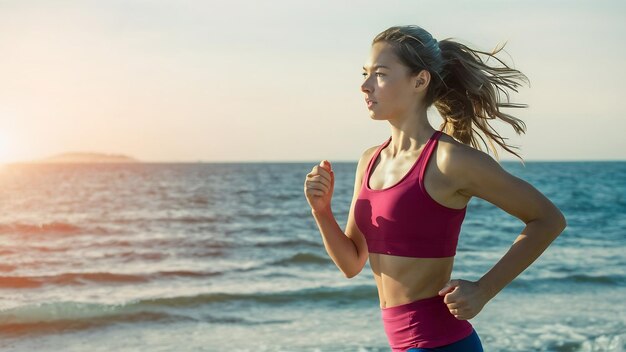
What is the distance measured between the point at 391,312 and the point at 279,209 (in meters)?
27.5

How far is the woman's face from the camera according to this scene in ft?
9.71

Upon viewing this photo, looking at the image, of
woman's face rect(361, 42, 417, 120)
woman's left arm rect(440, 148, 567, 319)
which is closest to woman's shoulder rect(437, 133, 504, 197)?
woman's left arm rect(440, 148, 567, 319)

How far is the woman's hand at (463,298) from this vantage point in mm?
2664

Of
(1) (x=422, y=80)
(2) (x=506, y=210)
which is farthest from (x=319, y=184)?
(2) (x=506, y=210)

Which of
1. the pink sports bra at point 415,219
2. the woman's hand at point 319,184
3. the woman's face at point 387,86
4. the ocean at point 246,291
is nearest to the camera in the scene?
the pink sports bra at point 415,219

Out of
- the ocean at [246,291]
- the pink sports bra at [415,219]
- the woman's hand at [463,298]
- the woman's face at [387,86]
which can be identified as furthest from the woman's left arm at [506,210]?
the ocean at [246,291]

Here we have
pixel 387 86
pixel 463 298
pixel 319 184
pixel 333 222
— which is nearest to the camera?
pixel 463 298

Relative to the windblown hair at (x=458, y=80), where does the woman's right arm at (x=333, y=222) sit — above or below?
below

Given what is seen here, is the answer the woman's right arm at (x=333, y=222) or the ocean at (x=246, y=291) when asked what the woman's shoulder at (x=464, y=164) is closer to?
the woman's right arm at (x=333, y=222)

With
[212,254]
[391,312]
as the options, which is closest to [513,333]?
[391,312]

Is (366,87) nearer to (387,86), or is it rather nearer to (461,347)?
(387,86)

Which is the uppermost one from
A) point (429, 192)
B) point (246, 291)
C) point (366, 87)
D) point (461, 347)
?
point (366, 87)

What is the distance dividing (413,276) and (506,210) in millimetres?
408

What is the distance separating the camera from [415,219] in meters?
2.84
